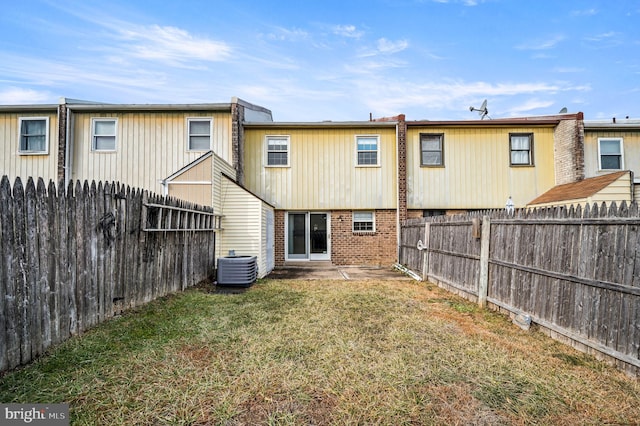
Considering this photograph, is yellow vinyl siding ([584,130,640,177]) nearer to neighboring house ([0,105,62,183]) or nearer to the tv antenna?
the tv antenna

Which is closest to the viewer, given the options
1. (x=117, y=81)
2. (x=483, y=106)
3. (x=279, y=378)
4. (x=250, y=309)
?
(x=279, y=378)

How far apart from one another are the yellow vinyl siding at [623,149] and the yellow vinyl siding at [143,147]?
14187mm

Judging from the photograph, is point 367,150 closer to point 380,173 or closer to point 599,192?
point 380,173

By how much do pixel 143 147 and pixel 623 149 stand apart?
745 inches

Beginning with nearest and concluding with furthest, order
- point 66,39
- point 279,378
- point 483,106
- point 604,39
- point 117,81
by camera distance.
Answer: point 279,378 → point 66,39 → point 604,39 → point 117,81 → point 483,106

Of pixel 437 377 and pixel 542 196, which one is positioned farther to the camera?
pixel 542 196

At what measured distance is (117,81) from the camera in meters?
12.5

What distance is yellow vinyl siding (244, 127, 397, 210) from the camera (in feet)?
42.3

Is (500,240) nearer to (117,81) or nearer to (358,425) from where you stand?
(358,425)

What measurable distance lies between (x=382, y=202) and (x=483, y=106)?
839cm

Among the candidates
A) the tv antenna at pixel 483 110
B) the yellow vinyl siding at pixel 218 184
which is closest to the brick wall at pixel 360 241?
the yellow vinyl siding at pixel 218 184

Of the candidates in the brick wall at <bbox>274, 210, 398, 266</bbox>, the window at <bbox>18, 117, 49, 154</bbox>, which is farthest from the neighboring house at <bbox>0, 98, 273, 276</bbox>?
the brick wall at <bbox>274, 210, 398, 266</bbox>

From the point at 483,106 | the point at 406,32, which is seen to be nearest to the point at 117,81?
the point at 406,32

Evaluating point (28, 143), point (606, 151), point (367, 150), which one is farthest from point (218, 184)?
point (606, 151)
